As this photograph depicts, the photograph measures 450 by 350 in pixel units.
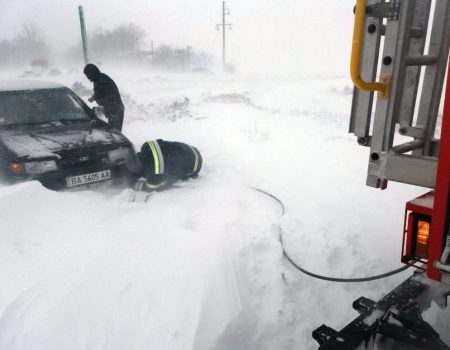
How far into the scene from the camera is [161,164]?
16.2ft

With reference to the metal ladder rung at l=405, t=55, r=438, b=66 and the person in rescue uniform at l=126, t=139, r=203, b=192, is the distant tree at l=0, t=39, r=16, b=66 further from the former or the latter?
the metal ladder rung at l=405, t=55, r=438, b=66

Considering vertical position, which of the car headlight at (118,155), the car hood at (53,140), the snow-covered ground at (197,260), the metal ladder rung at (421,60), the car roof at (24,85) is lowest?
the snow-covered ground at (197,260)

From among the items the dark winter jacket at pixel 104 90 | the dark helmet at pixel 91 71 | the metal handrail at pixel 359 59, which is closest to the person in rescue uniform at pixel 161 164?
the dark winter jacket at pixel 104 90

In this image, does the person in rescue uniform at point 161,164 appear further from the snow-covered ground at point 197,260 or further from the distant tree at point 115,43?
the distant tree at point 115,43

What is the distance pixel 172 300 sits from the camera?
2.64 metres

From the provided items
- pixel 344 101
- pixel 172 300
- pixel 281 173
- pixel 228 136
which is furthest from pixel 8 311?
pixel 344 101

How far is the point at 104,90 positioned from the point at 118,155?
9.30 feet

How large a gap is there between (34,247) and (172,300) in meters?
1.17

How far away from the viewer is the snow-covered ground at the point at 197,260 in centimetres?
245

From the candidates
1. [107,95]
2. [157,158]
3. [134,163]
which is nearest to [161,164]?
[157,158]

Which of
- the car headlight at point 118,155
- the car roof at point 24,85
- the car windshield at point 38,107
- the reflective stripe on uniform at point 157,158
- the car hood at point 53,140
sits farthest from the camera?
the car roof at point 24,85

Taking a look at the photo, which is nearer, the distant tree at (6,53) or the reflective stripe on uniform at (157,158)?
the reflective stripe on uniform at (157,158)

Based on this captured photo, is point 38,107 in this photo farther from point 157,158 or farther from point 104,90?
point 157,158

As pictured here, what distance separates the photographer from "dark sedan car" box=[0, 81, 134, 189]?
4.50 meters
